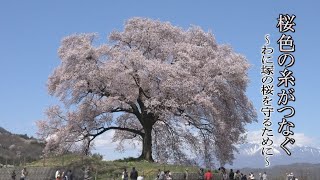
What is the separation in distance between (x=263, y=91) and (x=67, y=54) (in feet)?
58.1

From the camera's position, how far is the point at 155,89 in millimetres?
45875

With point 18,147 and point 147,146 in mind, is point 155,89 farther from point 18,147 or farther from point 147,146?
point 18,147

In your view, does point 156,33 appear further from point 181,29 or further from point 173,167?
point 173,167

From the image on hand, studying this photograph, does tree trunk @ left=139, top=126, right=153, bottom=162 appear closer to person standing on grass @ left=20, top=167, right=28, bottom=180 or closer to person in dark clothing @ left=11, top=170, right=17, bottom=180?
person standing on grass @ left=20, top=167, right=28, bottom=180

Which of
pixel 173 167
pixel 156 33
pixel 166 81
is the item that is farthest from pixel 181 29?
pixel 173 167

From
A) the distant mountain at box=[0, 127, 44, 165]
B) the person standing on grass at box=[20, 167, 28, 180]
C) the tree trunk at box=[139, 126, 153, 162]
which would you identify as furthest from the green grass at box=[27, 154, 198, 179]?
the distant mountain at box=[0, 127, 44, 165]

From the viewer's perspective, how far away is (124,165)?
143ft

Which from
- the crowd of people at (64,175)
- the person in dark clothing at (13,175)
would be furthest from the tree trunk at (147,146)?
the person in dark clothing at (13,175)

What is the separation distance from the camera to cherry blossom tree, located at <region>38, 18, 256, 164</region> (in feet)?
149

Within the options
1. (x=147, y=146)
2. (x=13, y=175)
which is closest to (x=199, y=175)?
(x=147, y=146)

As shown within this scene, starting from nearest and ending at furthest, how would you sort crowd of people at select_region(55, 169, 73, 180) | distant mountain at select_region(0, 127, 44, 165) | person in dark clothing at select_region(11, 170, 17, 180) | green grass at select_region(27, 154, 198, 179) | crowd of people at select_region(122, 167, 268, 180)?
crowd of people at select_region(122, 167, 268, 180), crowd of people at select_region(55, 169, 73, 180), green grass at select_region(27, 154, 198, 179), person in dark clothing at select_region(11, 170, 17, 180), distant mountain at select_region(0, 127, 44, 165)

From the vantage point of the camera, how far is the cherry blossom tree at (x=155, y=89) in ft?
149

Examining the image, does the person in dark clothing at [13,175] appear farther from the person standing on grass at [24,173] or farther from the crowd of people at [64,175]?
the crowd of people at [64,175]

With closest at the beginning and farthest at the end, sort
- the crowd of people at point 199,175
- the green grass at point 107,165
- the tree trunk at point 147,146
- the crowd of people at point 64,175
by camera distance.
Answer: the crowd of people at point 199,175 → the crowd of people at point 64,175 → the green grass at point 107,165 → the tree trunk at point 147,146
